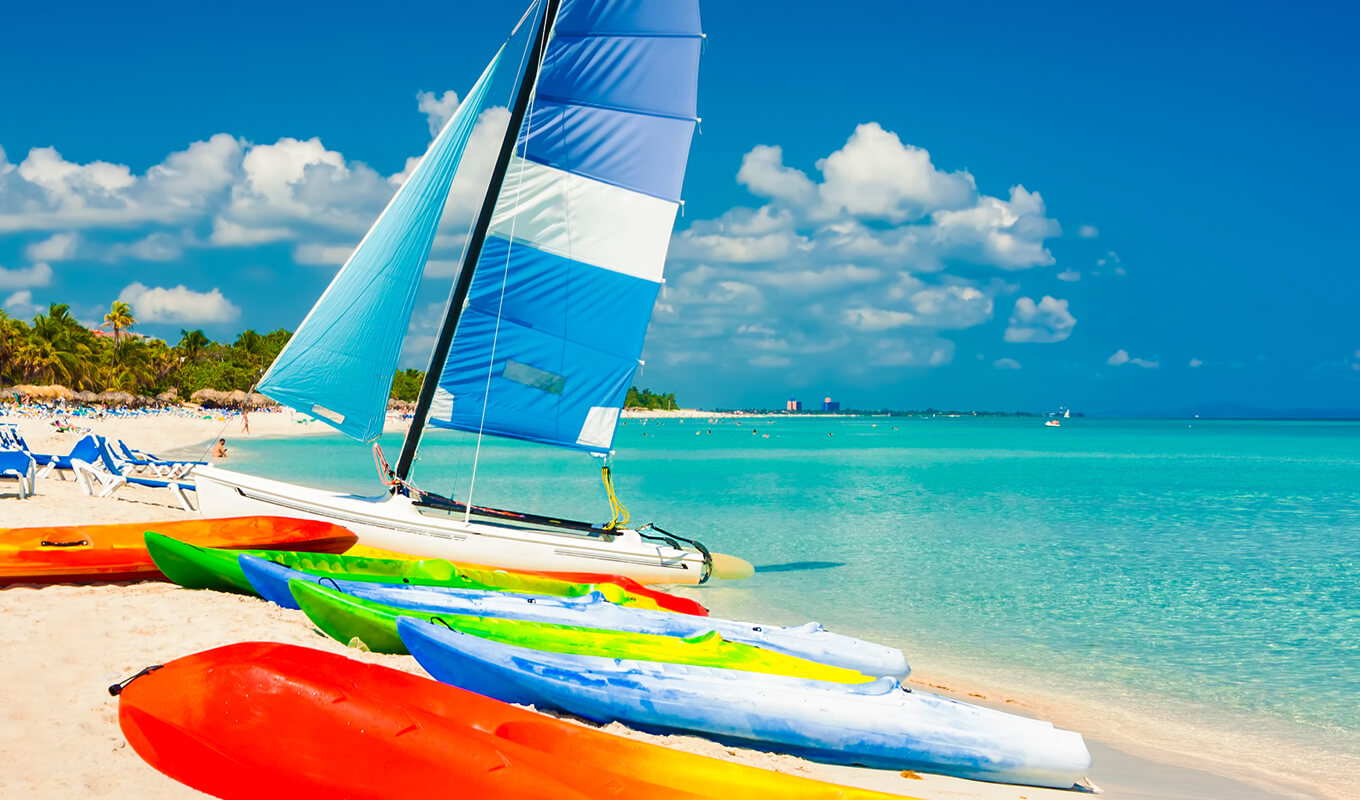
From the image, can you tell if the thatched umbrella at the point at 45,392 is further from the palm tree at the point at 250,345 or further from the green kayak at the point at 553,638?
the green kayak at the point at 553,638

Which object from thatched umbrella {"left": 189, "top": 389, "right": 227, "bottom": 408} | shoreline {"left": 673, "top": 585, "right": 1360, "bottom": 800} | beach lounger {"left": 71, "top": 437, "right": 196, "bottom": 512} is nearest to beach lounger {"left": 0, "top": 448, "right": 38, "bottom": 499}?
beach lounger {"left": 71, "top": 437, "right": 196, "bottom": 512}

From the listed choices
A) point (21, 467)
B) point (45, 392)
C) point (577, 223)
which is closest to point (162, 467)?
point (21, 467)

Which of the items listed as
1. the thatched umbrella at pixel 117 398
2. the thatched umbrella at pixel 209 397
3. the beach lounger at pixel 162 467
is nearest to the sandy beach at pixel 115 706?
the beach lounger at pixel 162 467

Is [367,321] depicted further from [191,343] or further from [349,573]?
[191,343]

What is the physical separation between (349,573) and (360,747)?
4687 millimetres

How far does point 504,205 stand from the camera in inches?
482

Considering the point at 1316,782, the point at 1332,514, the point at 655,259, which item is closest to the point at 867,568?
the point at 655,259

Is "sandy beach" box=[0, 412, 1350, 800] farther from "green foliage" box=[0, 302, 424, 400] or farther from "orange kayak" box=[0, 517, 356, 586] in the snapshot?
"green foliage" box=[0, 302, 424, 400]

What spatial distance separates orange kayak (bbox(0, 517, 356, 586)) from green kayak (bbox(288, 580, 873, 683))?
2.50 m

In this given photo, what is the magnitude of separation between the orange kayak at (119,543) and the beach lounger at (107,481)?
5.46 meters

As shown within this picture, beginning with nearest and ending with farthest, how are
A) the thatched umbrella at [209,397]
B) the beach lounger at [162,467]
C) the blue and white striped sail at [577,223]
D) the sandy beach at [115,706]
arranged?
the sandy beach at [115,706]
the blue and white striped sail at [577,223]
the beach lounger at [162,467]
the thatched umbrella at [209,397]

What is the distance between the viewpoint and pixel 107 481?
15.0 meters

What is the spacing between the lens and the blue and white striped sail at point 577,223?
1221cm

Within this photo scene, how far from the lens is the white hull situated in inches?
448
